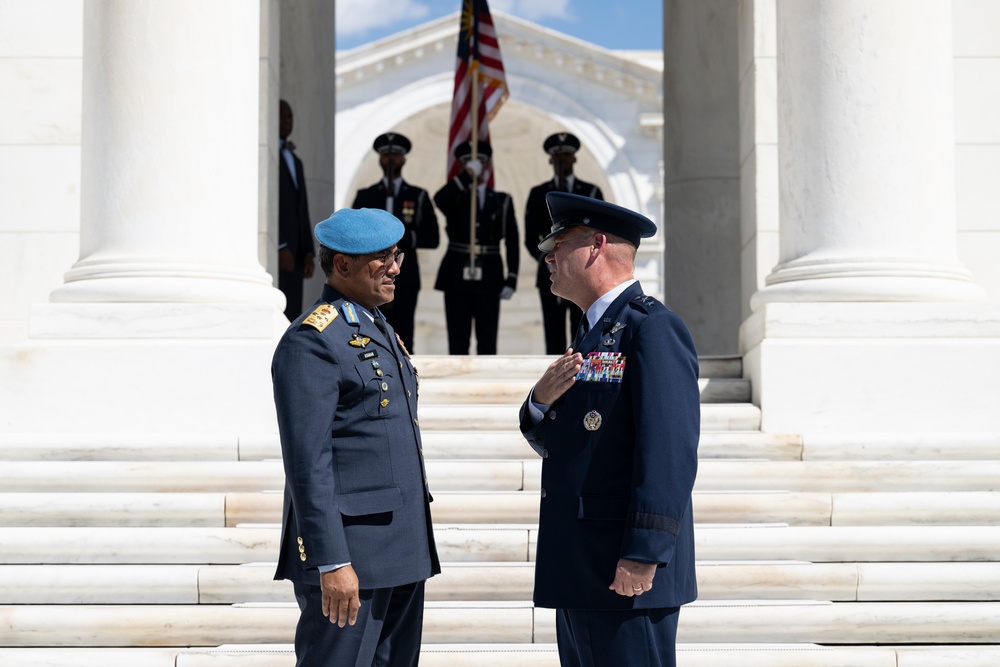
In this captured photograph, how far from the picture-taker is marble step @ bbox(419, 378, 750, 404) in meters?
9.68

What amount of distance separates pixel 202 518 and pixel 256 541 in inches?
21.2

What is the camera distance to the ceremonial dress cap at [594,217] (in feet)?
15.4

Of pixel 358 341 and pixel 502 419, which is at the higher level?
pixel 358 341

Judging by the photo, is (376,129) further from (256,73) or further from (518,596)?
(518,596)

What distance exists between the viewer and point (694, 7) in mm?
15641

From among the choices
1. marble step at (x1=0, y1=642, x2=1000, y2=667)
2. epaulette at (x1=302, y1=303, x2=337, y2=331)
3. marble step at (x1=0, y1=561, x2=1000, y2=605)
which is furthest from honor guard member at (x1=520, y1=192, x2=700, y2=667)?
marble step at (x1=0, y1=561, x2=1000, y2=605)

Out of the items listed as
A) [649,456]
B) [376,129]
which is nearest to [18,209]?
[649,456]

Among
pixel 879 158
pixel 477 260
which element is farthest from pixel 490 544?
pixel 477 260

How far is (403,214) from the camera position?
561 inches

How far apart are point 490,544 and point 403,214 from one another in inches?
289

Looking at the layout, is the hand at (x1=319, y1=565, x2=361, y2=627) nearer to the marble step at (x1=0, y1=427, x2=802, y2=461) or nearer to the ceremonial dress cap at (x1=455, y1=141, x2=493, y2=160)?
the marble step at (x1=0, y1=427, x2=802, y2=461)

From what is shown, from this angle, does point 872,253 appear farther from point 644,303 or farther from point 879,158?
point 644,303

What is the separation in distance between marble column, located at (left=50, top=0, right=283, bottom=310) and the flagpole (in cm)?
498

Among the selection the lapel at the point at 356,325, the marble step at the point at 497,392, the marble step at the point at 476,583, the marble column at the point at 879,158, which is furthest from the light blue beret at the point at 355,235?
the marble column at the point at 879,158
